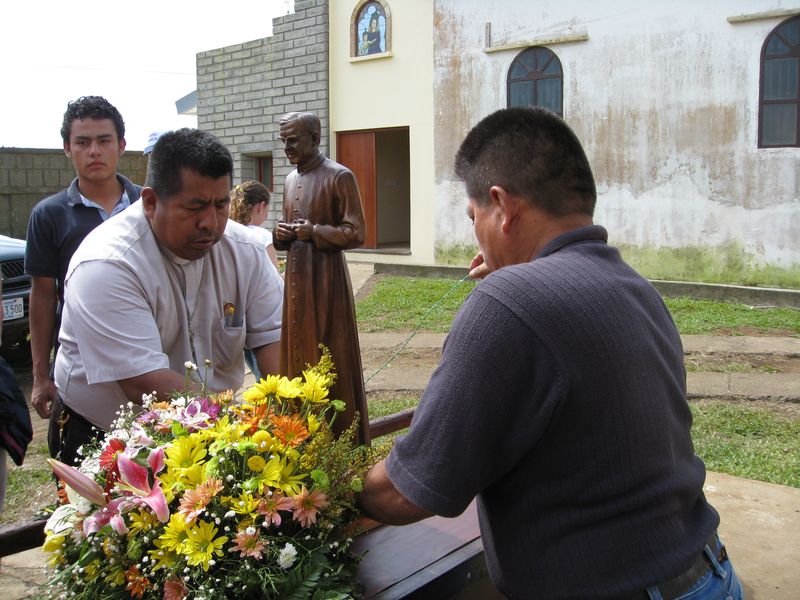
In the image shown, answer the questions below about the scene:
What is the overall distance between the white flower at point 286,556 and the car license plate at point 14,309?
20.9ft

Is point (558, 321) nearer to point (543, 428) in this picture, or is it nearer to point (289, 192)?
point (543, 428)

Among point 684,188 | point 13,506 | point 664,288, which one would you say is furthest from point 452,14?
point 13,506

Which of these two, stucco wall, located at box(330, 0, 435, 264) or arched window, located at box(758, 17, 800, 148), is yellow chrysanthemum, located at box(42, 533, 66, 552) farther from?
stucco wall, located at box(330, 0, 435, 264)

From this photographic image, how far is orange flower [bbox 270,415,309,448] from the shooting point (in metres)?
1.66

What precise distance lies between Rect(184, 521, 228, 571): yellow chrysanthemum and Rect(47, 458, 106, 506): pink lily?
0.75ft

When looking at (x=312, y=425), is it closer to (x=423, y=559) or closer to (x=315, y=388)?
(x=315, y=388)

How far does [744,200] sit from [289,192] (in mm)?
8513

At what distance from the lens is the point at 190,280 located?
2543mm

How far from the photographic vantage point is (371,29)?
44.5 feet

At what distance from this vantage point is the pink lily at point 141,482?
151 centimetres

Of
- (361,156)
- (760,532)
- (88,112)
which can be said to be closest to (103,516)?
(88,112)

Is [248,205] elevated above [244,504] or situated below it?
above

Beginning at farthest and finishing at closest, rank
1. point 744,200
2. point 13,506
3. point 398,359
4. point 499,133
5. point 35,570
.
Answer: point 744,200
point 398,359
point 13,506
point 35,570
point 499,133

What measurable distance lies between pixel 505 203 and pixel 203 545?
0.91 meters
